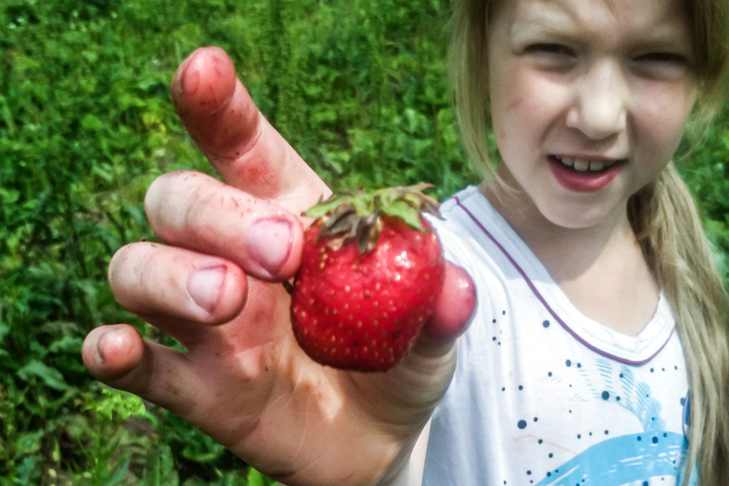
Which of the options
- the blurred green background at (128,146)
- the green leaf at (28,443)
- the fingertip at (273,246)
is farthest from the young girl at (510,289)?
the green leaf at (28,443)

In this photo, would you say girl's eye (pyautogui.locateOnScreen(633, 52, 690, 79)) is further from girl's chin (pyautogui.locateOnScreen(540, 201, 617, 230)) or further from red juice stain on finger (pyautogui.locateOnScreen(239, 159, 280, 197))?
red juice stain on finger (pyautogui.locateOnScreen(239, 159, 280, 197))

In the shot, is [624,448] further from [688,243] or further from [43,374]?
[43,374]

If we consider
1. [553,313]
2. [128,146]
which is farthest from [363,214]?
[128,146]

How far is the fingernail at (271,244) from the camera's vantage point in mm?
939

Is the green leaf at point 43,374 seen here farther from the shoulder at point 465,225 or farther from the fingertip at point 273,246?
the fingertip at point 273,246

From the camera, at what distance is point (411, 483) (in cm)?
138

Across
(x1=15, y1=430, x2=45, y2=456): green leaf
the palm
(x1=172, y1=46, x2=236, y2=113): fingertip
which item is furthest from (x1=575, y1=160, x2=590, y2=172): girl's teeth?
(x1=15, y1=430, x2=45, y2=456): green leaf

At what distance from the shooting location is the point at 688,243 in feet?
5.63

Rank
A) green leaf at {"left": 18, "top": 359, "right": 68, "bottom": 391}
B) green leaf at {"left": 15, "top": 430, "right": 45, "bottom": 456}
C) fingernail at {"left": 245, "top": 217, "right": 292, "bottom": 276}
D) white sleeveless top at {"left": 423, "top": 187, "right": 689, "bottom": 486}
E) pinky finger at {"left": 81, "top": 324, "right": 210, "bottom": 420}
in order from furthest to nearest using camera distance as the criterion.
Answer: green leaf at {"left": 18, "top": 359, "right": 68, "bottom": 391} → green leaf at {"left": 15, "top": 430, "right": 45, "bottom": 456} → white sleeveless top at {"left": 423, "top": 187, "right": 689, "bottom": 486} → pinky finger at {"left": 81, "top": 324, "right": 210, "bottom": 420} → fingernail at {"left": 245, "top": 217, "right": 292, "bottom": 276}

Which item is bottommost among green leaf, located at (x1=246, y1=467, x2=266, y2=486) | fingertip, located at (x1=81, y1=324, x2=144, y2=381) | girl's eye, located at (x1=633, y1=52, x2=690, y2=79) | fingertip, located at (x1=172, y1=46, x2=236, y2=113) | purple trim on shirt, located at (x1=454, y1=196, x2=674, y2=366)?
green leaf, located at (x1=246, y1=467, x2=266, y2=486)

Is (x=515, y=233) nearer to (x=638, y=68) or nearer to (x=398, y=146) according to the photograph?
(x=638, y=68)

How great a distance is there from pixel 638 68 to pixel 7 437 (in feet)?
4.62

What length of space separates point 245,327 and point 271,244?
26 cm

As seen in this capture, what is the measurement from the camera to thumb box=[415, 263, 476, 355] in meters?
1.03
